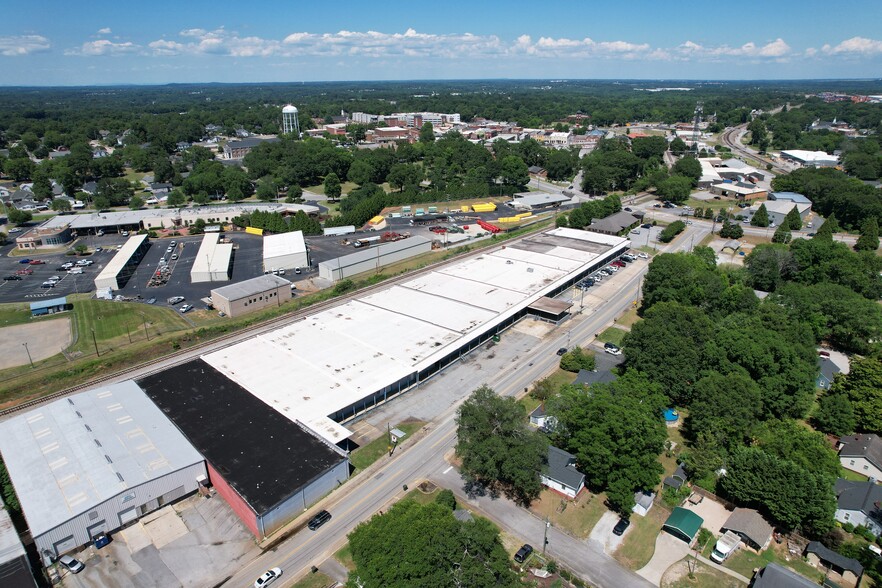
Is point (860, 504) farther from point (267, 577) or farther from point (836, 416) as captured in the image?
point (267, 577)

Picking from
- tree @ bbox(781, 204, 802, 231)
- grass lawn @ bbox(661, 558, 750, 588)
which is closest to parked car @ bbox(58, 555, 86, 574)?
grass lawn @ bbox(661, 558, 750, 588)

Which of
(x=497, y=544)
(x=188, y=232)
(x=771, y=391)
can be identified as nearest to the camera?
(x=497, y=544)

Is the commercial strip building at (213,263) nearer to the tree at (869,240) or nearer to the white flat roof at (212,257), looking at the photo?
the white flat roof at (212,257)

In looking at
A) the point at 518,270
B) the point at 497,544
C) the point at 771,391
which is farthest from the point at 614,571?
the point at 518,270

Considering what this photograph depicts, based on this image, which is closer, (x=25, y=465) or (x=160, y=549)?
(x=160, y=549)

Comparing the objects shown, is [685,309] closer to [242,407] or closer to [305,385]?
[305,385]

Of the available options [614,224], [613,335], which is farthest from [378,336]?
[614,224]

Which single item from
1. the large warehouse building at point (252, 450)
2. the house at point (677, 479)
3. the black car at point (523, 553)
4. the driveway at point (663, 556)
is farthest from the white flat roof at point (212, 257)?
the driveway at point (663, 556)
